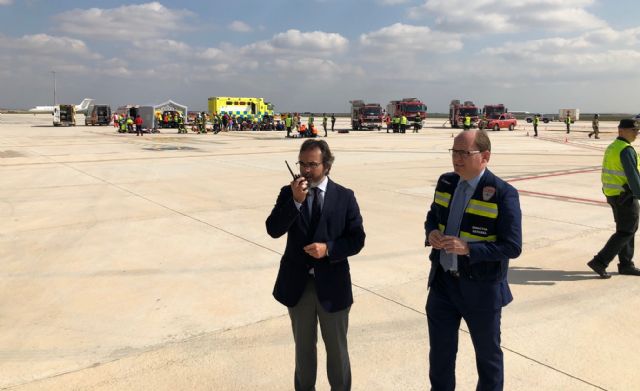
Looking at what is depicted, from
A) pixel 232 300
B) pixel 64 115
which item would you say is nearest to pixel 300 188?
pixel 232 300

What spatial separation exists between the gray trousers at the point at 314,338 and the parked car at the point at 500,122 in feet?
143

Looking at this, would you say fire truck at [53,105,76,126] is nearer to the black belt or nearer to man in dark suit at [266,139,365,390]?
man in dark suit at [266,139,365,390]

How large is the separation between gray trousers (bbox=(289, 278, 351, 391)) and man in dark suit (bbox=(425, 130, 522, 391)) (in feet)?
1.84

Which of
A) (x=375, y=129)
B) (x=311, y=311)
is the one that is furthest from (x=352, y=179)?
(x=375, y=129)

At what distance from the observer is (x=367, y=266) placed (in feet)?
19.4

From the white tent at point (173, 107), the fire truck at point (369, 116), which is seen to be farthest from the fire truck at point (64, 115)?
the fire truck at point (369, 116)

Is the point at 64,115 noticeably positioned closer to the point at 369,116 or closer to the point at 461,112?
the point at 369,116

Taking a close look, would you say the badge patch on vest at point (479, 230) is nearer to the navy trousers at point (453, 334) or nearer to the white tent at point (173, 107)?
the navy trousers at point (453, 334)

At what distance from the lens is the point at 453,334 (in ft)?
9.55

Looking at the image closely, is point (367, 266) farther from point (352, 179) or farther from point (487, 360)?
point (352, 179)

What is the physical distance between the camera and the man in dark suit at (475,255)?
8.77ft

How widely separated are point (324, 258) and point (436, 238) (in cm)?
65

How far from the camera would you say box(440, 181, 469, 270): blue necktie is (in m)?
2.83

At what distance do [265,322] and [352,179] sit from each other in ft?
29.0
